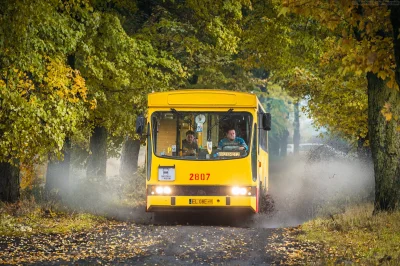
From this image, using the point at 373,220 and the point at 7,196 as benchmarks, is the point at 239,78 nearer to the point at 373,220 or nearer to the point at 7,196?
the point at 7,196

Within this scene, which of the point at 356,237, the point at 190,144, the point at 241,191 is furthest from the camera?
the point at 190,144

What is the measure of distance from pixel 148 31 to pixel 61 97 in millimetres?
8483

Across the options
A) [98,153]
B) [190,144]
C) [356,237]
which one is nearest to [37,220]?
→ [190,144]

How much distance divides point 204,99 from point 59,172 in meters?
8.30

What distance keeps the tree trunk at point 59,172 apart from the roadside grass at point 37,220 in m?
3.90

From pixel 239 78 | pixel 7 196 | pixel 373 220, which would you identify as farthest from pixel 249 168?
pixel 239 78

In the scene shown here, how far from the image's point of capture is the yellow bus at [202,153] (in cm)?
1564

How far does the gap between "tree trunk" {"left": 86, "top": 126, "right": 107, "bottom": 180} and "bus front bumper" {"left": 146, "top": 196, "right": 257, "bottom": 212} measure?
9.63 metres

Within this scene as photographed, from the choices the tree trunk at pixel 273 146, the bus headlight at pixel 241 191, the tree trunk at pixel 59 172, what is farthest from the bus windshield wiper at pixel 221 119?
the tree trunk at pixel 273 146

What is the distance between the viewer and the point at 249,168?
15.8 meters

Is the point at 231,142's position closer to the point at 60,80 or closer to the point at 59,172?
the point at 60,80

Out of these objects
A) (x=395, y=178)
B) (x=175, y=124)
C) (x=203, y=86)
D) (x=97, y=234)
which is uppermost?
(x=203, y=86)

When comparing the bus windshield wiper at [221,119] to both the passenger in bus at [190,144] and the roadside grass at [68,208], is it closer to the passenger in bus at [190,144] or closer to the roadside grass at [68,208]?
the passenger in bus at [190,144]

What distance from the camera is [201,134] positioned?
1582cm
